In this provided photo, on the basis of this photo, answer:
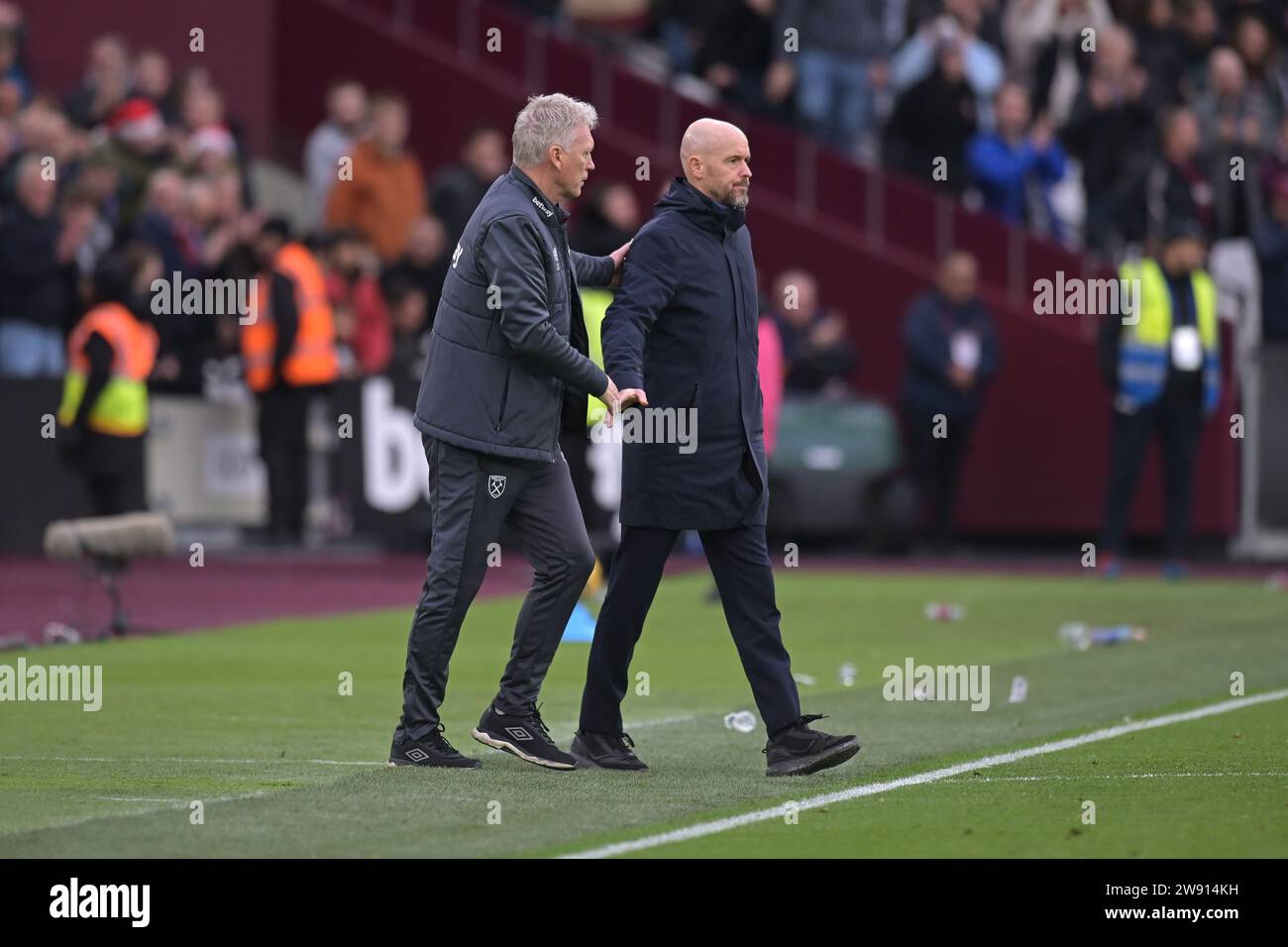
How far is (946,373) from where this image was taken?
76.6 ft

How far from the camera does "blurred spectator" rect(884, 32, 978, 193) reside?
25.1 m

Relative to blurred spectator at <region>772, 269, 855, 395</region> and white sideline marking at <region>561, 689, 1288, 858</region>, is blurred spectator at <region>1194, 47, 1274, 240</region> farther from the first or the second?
white sideline marking at <region>561, 689, 1288, 858</region>

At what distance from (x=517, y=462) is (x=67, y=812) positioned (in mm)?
2132

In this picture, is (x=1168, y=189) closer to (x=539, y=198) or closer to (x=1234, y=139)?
(x=1234, y=139)

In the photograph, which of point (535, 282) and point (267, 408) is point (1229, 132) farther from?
point (535, 282)

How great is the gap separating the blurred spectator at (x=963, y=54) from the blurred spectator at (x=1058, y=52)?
398mm

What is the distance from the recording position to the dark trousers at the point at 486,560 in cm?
1005

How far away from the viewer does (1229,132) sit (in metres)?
24.4

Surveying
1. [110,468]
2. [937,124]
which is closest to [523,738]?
[110,468]

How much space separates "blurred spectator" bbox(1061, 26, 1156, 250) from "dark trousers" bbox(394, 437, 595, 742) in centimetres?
1564

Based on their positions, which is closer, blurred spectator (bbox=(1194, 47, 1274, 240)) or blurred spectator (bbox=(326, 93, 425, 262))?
blurred spectator (bbox=(1194, 47, 1274, 240))

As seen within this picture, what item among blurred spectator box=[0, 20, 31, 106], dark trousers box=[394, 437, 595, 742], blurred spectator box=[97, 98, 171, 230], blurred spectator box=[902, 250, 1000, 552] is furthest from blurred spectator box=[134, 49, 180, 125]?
dark trousers box=[394, 437, 595, 742]

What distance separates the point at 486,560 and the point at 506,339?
2.84 feet
